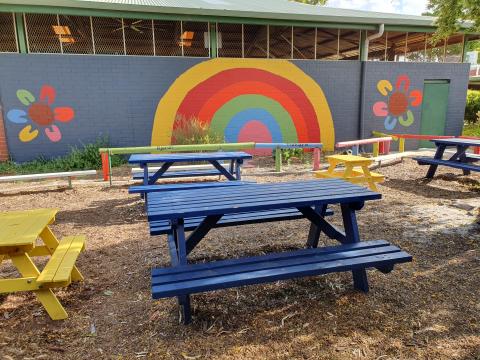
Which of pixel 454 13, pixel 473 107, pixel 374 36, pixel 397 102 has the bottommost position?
pixel 473 107

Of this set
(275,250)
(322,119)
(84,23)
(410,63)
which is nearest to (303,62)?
(322,119)

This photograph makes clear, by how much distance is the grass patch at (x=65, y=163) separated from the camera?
8555 millimetres

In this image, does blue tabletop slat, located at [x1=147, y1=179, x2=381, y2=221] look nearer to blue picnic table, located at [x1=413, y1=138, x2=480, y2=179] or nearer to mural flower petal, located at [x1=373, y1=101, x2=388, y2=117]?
blue picnic table, located at [x1=413, y1=138, x2=480, y2=179]

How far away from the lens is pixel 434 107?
473 inches

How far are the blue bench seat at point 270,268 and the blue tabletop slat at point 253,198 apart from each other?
37cm

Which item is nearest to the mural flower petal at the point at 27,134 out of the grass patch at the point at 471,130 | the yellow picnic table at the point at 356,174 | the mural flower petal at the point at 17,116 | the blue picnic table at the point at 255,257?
the mural flower petal at the point at 17,116

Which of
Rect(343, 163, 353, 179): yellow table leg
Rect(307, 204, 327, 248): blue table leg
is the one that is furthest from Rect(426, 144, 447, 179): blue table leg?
Rect(307, 204, 327, 248): blue table leg

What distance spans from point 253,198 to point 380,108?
10.0 meters

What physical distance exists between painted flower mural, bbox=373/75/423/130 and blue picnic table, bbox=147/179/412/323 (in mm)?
9314

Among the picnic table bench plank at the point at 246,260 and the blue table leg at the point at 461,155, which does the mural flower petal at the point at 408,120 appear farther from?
the picnic table bench plank at the point at 246,260

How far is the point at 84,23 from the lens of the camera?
9.65 metres

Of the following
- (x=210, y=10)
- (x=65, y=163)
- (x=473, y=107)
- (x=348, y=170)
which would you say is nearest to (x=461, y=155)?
(x=348, y=170)

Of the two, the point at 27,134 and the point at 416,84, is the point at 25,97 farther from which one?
the point at 416,84

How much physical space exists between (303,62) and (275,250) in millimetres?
8205
